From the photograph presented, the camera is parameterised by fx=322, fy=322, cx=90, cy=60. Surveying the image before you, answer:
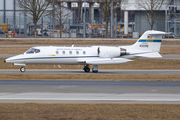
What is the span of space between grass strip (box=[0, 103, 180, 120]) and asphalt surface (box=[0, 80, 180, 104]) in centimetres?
133

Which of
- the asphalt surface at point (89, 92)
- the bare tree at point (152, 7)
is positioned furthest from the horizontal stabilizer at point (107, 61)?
the bare tree at point (152, 7)

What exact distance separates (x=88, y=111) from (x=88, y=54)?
16.6m

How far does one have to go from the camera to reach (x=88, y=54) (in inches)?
1118

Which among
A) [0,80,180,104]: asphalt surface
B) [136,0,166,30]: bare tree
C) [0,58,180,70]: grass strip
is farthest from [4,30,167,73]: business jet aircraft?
[136,0,166,30]: bare tree

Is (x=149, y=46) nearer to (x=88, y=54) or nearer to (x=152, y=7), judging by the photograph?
(x=88, y=54)

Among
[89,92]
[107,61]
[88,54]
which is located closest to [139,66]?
[107,61]

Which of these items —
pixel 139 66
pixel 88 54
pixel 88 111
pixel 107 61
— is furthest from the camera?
pixel 139 66

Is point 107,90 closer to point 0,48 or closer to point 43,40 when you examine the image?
point 0,48

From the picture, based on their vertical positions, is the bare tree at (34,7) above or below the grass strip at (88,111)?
above

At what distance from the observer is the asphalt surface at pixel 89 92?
14.5 m

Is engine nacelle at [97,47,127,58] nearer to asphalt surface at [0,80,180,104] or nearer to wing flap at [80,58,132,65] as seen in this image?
wing flap at [80,58,132,65]

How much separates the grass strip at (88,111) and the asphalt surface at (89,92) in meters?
1.33

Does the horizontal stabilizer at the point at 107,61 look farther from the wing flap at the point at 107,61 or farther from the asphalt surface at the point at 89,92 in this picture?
the asphalt surface at the point at 89,92

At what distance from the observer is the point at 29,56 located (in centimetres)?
2756
